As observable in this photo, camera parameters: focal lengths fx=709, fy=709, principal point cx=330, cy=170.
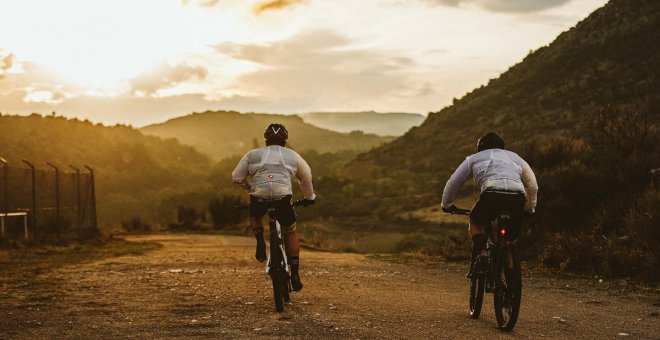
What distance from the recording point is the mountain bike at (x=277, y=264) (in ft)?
26.7

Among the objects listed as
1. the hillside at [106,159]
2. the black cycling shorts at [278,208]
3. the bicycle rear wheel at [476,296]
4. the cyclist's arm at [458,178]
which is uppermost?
the hillside at [106,159]

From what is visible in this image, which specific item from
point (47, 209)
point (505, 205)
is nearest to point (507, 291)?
point (505, 205)

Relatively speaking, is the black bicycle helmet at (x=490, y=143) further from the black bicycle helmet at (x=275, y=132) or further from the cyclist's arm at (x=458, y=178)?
Result: the black bicycle helmet at (x=275, y=132)

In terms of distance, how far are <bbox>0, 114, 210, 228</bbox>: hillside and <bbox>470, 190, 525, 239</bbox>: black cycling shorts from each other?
239 ft

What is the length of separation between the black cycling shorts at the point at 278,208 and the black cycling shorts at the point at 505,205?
7.70 feet

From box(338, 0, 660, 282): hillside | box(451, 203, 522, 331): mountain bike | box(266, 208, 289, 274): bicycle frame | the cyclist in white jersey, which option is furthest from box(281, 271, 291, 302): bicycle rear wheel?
box(338, 0, 660, 282): hillside

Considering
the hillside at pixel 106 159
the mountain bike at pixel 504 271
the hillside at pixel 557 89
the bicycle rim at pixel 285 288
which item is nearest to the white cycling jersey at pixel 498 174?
the mountain bike at pixel 504 271

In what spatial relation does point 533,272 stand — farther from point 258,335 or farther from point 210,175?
point 210,175

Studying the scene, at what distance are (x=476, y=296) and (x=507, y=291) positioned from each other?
0.75 m

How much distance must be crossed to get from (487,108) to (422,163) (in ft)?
28.2

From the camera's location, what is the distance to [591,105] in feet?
180

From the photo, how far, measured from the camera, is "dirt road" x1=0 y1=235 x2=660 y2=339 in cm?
718

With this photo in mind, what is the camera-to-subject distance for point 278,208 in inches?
332

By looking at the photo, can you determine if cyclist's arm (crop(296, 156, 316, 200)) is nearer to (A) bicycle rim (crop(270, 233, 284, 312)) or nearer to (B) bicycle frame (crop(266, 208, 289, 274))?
(B) bicycle frame (crop(266, 208, 289, 274))
